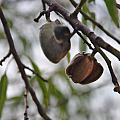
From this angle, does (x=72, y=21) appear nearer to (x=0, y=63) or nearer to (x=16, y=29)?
(x=0, y=63)

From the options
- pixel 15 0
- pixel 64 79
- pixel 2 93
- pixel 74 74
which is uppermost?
pixel 15 0

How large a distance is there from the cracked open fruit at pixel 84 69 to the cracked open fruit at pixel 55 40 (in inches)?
1.3

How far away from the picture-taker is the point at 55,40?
821 mm

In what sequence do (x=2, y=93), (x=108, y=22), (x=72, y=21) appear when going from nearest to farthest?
(x=72, y=21) < (x=2, y=93) < (x=108, y=22)

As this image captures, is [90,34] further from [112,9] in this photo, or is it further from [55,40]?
[112,9]

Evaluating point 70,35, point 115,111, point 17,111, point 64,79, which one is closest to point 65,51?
point 70,35

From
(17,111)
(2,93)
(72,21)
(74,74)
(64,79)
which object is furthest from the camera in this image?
(17,111)

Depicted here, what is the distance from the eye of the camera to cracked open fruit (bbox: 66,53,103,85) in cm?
81

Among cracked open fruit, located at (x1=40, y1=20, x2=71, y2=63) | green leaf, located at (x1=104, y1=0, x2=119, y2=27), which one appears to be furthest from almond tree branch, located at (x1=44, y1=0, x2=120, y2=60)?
green leaf, located at (x1=104, y1=0, x2=119, y2=27)

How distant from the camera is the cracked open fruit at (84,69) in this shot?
2.65 ft

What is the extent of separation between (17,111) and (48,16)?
165 centimetres

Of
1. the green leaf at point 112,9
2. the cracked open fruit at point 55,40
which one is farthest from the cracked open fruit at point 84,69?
the green leaf at point 112,9

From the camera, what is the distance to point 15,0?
8.27 ft

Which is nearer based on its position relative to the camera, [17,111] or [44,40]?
[44,40]
